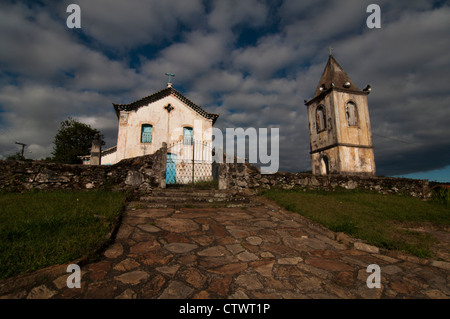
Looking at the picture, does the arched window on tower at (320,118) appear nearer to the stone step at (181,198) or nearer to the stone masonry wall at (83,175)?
the stone step at (181,198)

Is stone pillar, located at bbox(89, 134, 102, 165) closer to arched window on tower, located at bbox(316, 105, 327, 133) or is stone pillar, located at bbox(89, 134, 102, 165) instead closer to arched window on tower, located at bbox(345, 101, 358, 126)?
arched window on tower, located at bbox(316, 105, 327, 133)

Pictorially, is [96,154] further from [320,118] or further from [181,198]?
[320,118]

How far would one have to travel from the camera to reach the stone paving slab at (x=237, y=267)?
85.4 inches

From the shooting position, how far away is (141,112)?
631 inches

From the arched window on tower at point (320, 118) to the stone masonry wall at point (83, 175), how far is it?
15.6 meters

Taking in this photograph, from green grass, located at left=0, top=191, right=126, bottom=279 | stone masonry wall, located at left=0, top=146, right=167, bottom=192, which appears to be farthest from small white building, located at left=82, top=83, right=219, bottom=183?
green grass, located at left=0, top=191, right=126, bottom=279

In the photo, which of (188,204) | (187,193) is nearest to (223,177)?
(187,193)

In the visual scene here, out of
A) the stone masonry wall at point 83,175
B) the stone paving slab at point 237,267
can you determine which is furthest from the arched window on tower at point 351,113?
the stone masonry wall at point 83,175

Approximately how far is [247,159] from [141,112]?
11481mm

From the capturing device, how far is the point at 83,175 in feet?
21.7

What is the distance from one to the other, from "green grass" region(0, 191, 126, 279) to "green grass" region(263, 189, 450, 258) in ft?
15.0

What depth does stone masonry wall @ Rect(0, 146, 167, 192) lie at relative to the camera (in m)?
6.22

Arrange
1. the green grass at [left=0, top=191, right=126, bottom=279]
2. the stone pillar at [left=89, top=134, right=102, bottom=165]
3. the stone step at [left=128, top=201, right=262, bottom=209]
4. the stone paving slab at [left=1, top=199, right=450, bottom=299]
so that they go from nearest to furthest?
the stone paving slab at [left=1, top=199, right=450, bottom=299]
the green grass at [left=0, top=191, right=126, bottom=279]
the stone step at [left=128, top=201, right=262, bottom=209]
the stone pillar at [left=89, top=134, right=102, bottom=165]
